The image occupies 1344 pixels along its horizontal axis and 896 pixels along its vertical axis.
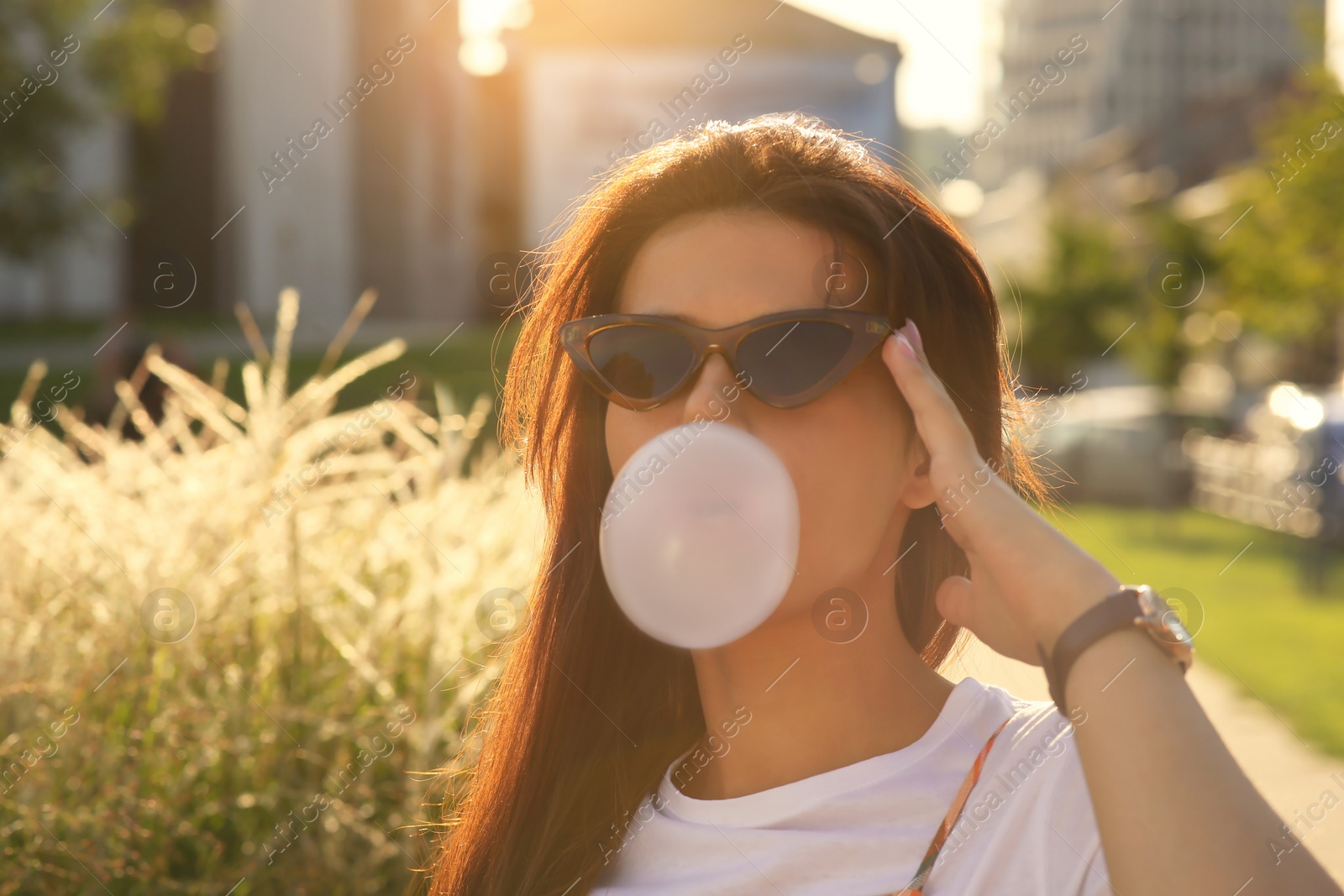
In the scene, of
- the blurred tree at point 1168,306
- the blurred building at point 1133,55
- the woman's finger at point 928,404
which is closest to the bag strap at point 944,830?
the woman's finger at point 928,404

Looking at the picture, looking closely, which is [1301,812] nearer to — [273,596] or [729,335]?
[273,596]

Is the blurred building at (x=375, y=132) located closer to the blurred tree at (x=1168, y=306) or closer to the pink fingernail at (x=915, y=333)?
the blurred tree at (x=1168, y=306)

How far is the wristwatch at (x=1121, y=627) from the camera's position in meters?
1.32

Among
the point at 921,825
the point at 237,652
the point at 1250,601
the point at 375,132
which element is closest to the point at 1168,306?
the point at 1250,601

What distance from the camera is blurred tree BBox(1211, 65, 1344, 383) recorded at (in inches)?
661

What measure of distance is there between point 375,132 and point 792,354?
101ft

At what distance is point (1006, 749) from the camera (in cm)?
168

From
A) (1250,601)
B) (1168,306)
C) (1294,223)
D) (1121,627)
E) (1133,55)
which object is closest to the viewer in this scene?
(1121,627)

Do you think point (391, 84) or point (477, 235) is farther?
point (477, 235)

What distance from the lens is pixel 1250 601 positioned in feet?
37.8

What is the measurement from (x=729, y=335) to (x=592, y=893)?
0.87 m

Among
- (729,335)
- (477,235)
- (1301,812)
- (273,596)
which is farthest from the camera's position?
(477,235)

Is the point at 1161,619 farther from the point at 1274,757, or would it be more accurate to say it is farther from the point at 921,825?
the point at 1274,757

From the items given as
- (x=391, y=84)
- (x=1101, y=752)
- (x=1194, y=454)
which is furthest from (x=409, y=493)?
(x=391, y=84)
